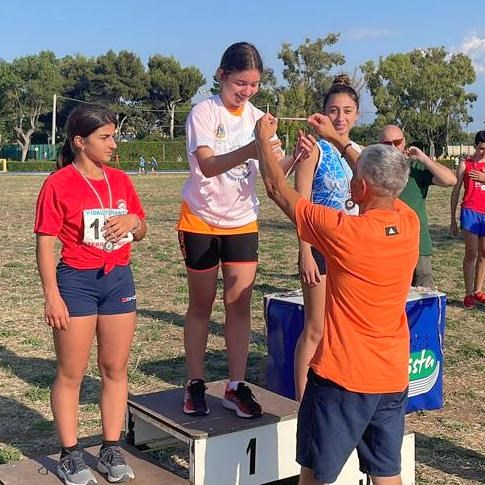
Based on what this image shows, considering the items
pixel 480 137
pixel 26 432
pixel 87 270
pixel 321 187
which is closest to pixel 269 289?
pixel 480 137

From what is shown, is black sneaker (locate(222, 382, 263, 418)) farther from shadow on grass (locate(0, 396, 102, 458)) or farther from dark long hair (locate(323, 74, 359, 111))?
dark long hair (locate(323, 74, 359, 111))

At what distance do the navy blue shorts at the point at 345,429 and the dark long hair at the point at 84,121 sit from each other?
4.93 feet

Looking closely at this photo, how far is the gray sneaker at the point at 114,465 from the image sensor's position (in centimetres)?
333

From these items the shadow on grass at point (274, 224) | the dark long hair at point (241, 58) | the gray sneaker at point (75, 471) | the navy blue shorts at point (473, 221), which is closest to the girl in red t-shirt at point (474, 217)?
the navy blue shorts at point (473, 221)

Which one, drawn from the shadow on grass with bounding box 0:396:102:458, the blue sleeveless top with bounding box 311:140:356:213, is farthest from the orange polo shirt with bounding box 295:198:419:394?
the shadow on grass with bounding box 0:396:102:458

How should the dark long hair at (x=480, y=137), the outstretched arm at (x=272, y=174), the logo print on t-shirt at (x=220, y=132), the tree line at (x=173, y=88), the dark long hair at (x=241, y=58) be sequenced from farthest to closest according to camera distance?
the tree line at (x=173, y=88) < the dark long hair at (x=480, y=137) < the logo print on t-shirt at (x=220, y=132) < the dark long hair at (x=241, y=58) < the outstretched arm at (x=272, y=174)

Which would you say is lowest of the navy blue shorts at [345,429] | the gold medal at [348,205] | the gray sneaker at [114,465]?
the gray sneaker at [114,465]

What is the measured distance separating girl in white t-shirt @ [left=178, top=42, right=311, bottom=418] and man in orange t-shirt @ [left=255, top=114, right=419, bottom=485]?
0.73m

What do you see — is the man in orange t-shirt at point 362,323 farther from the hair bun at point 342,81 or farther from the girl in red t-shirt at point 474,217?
the girl in red t-shirt at point 474,217

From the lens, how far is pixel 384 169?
2.64 metres

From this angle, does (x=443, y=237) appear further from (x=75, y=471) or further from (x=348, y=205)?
(x=75, y=471)

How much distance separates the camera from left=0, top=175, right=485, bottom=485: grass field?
14.0ft

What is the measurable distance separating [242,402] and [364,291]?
1.27 meters

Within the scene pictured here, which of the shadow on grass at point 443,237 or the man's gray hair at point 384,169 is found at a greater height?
the man's gray hair at point 384,169
